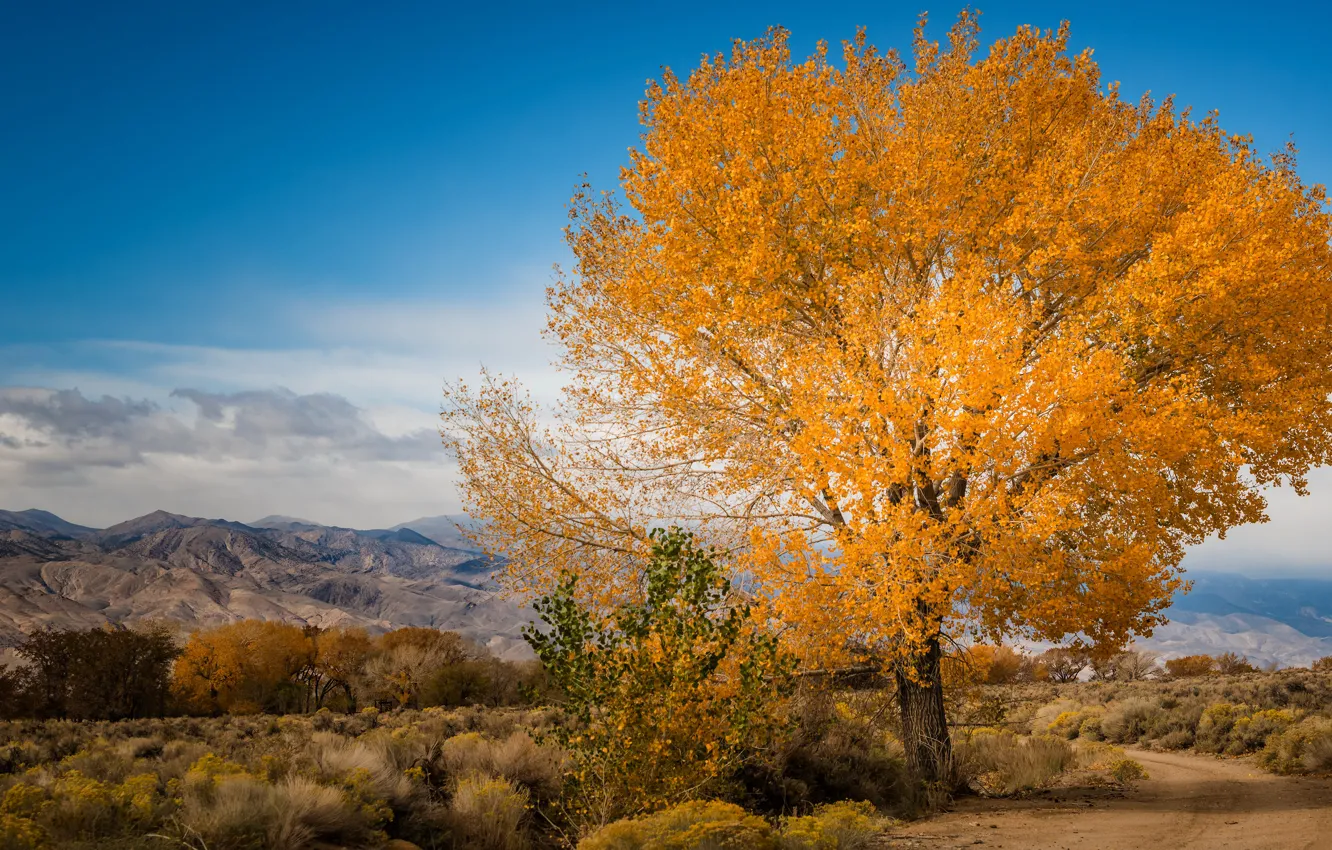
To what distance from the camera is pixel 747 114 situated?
11.4 m

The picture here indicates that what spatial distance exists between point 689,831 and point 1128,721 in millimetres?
21766

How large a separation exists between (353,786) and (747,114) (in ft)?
33.1

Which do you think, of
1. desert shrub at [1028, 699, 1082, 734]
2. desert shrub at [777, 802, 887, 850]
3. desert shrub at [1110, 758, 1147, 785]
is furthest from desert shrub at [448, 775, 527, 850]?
desert shrub at [1028, 699, 1082, 734]

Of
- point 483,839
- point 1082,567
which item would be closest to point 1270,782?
point 1082,567

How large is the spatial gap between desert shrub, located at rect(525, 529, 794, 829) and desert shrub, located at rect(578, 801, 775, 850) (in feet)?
1.27

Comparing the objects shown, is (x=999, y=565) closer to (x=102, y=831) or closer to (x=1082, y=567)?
(x=1082, y=567)

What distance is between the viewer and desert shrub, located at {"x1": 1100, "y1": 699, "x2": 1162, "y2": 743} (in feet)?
73.9

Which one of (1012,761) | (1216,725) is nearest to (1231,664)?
(1216,725)

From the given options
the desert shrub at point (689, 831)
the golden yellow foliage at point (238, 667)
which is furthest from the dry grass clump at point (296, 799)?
the golden yellow foliage at point (238, 667)

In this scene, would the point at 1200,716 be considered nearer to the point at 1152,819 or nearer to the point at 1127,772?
the point at 1127,772

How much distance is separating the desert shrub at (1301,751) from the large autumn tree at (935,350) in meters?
6.17

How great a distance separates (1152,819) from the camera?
1034cm

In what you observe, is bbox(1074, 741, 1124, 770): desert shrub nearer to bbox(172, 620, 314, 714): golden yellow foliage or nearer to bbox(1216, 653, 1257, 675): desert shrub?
bbox(1216, 653, 1257, 675): desert shrub

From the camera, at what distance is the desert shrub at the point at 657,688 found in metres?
7.32
